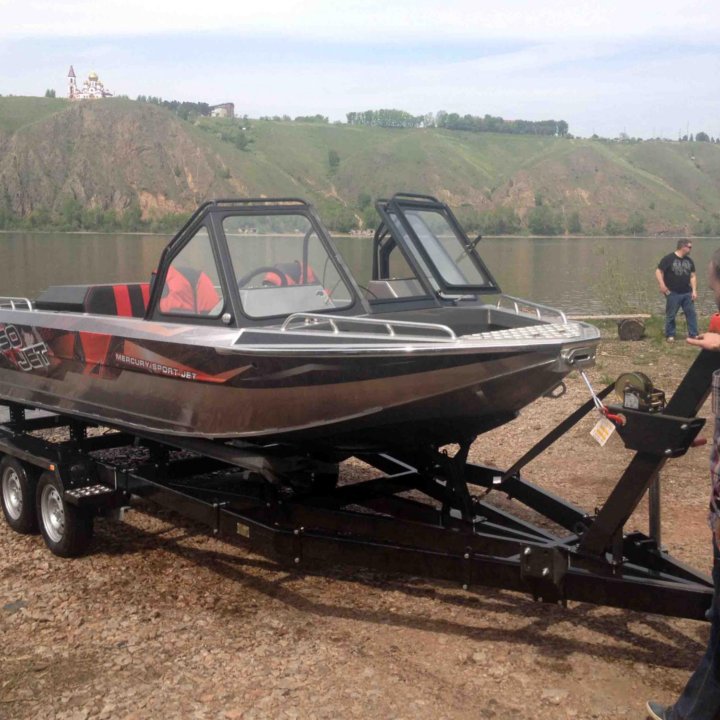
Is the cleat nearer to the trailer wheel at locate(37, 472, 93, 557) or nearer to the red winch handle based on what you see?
the red winch handle

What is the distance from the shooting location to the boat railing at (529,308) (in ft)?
17.9

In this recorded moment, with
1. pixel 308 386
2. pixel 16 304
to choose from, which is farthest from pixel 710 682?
pixel 16 304

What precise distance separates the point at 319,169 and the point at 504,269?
3755 inches

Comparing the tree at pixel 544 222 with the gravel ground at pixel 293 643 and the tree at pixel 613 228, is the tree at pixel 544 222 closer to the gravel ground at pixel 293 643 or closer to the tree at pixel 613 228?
the tree at pixel 613 228

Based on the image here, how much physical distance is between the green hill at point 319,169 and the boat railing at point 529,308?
85.4 metres

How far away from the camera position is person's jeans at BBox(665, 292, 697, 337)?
1453cm

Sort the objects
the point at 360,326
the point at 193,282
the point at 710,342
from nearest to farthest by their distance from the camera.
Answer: the point at 710,342
the point at 360,326
the point at 193,282

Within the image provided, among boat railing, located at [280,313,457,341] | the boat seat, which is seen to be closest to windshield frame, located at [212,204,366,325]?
boat railing, located at [280,313,457,341]

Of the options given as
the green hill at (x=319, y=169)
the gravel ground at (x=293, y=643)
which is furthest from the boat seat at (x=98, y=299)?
the green hill at (x=319, y=169)

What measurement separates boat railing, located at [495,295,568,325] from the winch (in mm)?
1416

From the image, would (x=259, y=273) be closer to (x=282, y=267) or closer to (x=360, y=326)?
(x=282, y=267)

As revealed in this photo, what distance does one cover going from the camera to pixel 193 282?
521 centimetres

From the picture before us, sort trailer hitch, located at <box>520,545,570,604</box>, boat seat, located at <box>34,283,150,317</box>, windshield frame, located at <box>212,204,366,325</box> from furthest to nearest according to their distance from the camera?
1. boat seat, located at <box>34,283,150,317</box>
2. windshield frame, located at <box>212,204,366,325</box>
3. trailer hitch, located at <box>520,545,570,604</box>

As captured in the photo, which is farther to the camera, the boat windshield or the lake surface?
the lake surface
